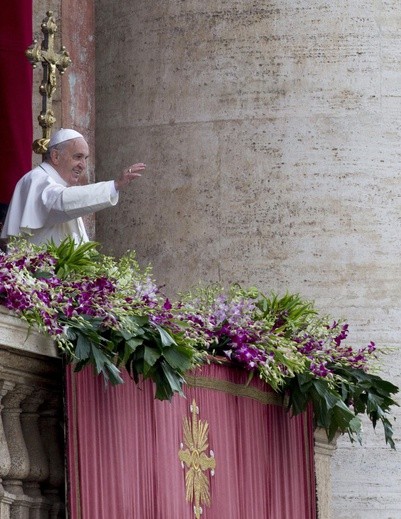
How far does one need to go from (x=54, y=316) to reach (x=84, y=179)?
5206 millimetres

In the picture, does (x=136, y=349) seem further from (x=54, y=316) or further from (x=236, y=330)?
(x=236, y=330)

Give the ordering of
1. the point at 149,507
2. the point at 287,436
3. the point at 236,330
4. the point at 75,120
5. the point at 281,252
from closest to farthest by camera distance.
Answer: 1. the point at 149,507
2. the point at 236,330
3. the point at 287,436
4. the point at 281,252
5. the point at 75,120

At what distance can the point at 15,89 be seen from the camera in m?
11.2

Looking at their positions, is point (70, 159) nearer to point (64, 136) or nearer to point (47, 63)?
point (64, 136)

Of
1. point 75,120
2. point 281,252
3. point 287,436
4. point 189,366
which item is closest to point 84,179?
point 75,120

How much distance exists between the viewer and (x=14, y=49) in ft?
36.9

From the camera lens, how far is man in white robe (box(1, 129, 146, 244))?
9102 mm

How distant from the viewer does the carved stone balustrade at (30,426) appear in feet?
24.8

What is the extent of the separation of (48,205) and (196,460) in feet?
4.80

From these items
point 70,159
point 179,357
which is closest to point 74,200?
point 70,159

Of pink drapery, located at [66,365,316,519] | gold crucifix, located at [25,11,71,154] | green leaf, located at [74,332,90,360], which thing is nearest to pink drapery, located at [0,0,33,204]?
gold crucifix, located at [25,11,71,154]

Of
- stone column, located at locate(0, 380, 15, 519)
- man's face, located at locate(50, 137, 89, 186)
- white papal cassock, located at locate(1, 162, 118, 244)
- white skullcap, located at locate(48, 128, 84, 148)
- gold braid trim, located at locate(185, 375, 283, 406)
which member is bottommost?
stone column, located at locate(0, 380, 15, 519)

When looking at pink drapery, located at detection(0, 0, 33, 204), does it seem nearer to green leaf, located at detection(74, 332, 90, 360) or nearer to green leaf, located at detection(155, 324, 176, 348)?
green leaf, located at detection(155, 324, 176, 348)

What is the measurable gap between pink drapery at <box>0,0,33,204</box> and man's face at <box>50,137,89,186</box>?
146 centimetres
